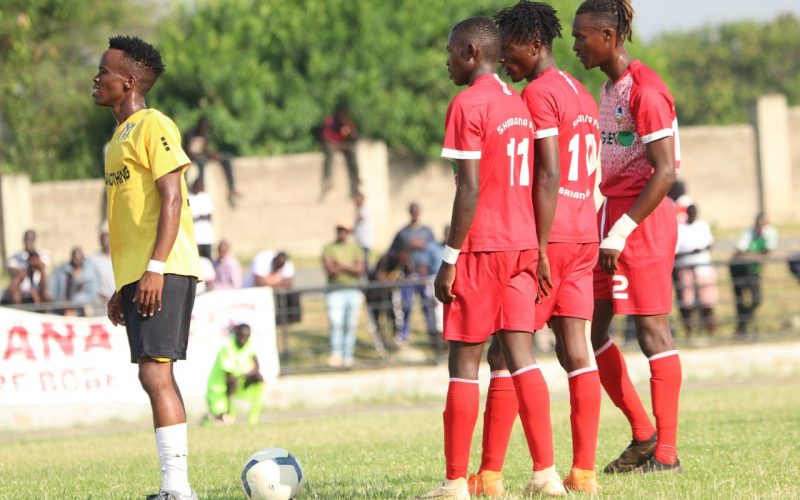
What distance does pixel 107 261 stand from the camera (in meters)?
18.7

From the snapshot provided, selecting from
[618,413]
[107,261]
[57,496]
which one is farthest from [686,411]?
[107,261]

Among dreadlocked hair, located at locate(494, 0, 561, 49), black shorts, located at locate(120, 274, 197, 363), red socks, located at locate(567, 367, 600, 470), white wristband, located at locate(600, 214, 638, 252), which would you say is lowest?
red socks, located at locate(567, 367, 600, 470)

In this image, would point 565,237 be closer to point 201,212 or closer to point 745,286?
point 201,212

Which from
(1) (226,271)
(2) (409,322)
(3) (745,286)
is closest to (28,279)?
(1) (226,271)

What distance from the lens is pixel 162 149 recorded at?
677 centimetres

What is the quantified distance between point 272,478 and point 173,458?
53 centimetres

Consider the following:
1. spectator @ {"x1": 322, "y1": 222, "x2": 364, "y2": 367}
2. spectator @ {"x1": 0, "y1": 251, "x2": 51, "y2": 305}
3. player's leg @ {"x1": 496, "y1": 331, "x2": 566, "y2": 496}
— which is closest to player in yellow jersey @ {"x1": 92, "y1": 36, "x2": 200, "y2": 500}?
player's leg @ {"x1": 496, "y1": 331, "x2": 566, "y2": 496}

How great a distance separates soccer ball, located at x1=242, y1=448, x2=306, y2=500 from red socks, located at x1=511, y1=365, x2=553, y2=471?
1.29m

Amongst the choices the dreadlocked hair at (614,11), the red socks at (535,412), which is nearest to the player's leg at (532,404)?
the red socks at (535,412)

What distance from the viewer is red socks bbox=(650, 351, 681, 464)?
757 centimetres

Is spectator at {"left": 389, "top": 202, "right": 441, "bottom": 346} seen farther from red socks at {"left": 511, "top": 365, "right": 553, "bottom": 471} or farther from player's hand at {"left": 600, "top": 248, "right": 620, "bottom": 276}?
red socks at {"left": 511, "top": 365, "right": 553, "bottom": 471}

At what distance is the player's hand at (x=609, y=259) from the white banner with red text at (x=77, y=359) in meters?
9.55

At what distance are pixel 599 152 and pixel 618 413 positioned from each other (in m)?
6.84

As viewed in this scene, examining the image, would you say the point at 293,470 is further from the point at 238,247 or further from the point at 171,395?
the point at 238,247
